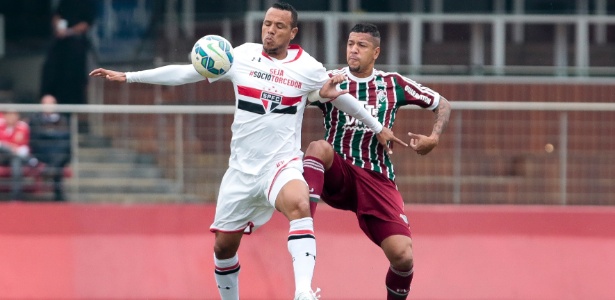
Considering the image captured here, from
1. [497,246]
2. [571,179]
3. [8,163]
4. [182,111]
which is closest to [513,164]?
[571,179]

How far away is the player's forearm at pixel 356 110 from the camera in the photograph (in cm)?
904

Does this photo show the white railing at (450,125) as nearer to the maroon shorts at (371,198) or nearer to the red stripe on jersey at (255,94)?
the maroon shorts at (371,198)

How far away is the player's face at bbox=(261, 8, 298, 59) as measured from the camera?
8930 millimetres

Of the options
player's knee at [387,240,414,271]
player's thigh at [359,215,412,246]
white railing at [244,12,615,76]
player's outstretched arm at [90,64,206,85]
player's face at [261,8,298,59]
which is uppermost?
white railing at [244,12,615,76]

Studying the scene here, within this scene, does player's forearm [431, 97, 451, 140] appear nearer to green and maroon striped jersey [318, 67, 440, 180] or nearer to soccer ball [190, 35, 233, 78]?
green and maroon striped jersey [318, 67, 440, 180]

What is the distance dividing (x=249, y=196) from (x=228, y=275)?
0.84 meters

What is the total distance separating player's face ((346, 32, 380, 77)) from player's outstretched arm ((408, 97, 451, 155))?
618 mm

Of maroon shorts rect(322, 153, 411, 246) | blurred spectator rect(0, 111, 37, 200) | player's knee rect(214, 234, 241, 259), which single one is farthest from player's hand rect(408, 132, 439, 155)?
blurred spectator rect(0, 111, 37, 200)

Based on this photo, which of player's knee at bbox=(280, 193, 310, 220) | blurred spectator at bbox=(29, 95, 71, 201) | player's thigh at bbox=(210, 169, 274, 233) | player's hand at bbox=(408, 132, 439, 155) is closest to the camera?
player's knee at bbox=(280, 193, 310, 220)

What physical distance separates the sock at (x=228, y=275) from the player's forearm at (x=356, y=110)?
144 centimetres

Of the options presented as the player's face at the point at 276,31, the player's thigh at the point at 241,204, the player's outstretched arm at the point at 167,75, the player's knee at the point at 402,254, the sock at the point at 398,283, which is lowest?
the sock at the point at 398,283

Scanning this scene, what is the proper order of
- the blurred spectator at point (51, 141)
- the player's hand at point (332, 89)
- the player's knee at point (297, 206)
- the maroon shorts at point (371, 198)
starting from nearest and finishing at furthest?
the player's knee at point (297, 206), the player's hand at point (332, 89), the maroon shorts at point (371, 198), the blurred spectator at point (51, 141)

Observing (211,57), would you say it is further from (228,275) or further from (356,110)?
(228,275)

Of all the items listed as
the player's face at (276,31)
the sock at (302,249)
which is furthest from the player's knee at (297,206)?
the player's face at (276,31)
